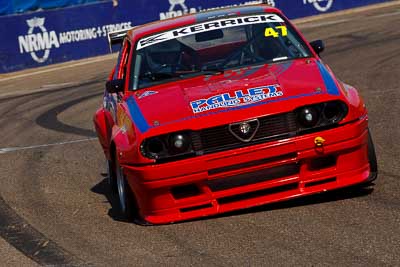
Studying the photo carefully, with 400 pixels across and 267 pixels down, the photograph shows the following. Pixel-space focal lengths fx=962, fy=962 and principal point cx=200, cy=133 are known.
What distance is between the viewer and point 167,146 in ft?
21.2

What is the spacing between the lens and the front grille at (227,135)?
6395mm

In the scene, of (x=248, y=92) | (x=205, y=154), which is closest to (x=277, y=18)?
(x=248, y=92)

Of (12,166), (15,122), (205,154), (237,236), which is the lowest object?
(15,122)

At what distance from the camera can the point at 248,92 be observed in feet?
22.0

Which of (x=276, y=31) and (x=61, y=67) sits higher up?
(x=276, y=31)

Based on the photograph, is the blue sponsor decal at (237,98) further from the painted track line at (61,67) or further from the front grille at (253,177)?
the painted track line at (61,67)

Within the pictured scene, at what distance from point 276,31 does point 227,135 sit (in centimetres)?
182

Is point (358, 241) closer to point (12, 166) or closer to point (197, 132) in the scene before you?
point (197, 132)

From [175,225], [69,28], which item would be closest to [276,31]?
[175,225]

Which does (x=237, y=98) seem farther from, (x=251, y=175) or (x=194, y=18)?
(x=194, y=18)

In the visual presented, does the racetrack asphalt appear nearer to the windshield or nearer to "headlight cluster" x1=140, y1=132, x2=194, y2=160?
"headlight cluster" x1=140, y1=132, x2=194, y2=160

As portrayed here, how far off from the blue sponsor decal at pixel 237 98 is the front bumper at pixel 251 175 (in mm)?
378

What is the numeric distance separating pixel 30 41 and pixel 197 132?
19.1 metres

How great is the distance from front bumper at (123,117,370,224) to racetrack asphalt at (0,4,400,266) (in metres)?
0.14
